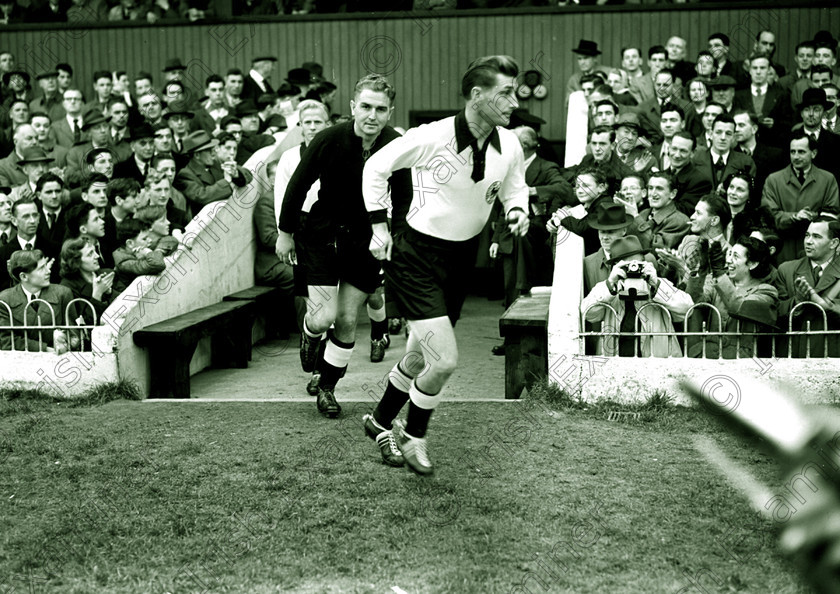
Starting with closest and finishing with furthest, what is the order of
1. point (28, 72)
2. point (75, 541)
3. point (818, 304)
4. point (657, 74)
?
point (75, 541) < point (818, 304) < point (657, 74) < point (28, 72)

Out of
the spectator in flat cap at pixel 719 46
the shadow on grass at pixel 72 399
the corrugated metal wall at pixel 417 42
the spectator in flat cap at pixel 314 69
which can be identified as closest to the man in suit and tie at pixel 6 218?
the shadow on grass at pixel 72 399

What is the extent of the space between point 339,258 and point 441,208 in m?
1.61

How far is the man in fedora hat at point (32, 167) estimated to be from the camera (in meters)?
10.8

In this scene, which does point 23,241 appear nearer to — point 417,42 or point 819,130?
point 819,130

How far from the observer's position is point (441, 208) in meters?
5.53

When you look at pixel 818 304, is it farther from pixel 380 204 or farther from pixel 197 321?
pixel 197 321

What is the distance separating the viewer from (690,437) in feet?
21.2

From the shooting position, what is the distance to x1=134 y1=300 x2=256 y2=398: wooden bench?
7996 mm

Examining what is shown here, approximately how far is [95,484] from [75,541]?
818mm

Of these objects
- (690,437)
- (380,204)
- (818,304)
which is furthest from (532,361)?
(380,204)

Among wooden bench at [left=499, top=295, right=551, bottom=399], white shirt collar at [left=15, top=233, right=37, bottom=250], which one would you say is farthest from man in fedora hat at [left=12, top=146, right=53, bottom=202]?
wooden bench at [left=499, top=295, right=551, bottom=399]

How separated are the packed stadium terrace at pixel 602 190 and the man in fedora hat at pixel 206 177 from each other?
0.02 meters

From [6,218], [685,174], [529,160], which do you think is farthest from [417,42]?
[6,218]

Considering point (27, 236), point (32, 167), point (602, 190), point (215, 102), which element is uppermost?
point (215, 102)
